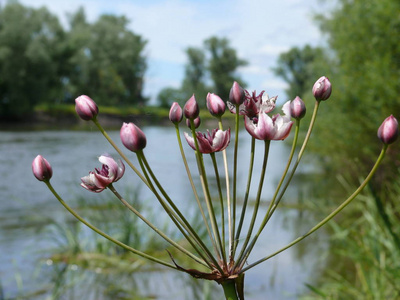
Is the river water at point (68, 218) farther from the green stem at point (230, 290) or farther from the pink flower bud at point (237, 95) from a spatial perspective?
the green stem at point (230, 290)

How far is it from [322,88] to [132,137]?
33cm

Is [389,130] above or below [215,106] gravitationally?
below

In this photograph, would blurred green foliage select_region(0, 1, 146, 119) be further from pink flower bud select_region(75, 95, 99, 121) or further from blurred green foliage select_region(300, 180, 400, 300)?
pink flower bud select_region(75, 95, 99, 121)

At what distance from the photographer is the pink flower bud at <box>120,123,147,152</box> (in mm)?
721

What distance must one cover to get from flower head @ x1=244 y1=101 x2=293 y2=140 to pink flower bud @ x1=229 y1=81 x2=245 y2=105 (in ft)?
0.15

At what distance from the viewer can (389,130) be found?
0.74 meters

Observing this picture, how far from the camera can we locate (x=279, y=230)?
9.44m

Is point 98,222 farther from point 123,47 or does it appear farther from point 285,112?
point 123,47

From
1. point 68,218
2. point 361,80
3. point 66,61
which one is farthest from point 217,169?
point 66,61

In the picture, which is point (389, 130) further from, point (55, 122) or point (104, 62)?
point (104, 62)

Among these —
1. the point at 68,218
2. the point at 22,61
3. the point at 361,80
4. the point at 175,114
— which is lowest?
the point at 175,114

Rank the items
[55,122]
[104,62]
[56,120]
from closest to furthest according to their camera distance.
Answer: [55,122] < [56,120] < [104,62]

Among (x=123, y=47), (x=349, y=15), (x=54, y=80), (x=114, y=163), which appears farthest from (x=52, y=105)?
(x=114, y=163)

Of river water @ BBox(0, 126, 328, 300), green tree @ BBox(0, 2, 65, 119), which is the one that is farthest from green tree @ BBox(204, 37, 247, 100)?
river water @ BBox(0, 126, 328, 300)
